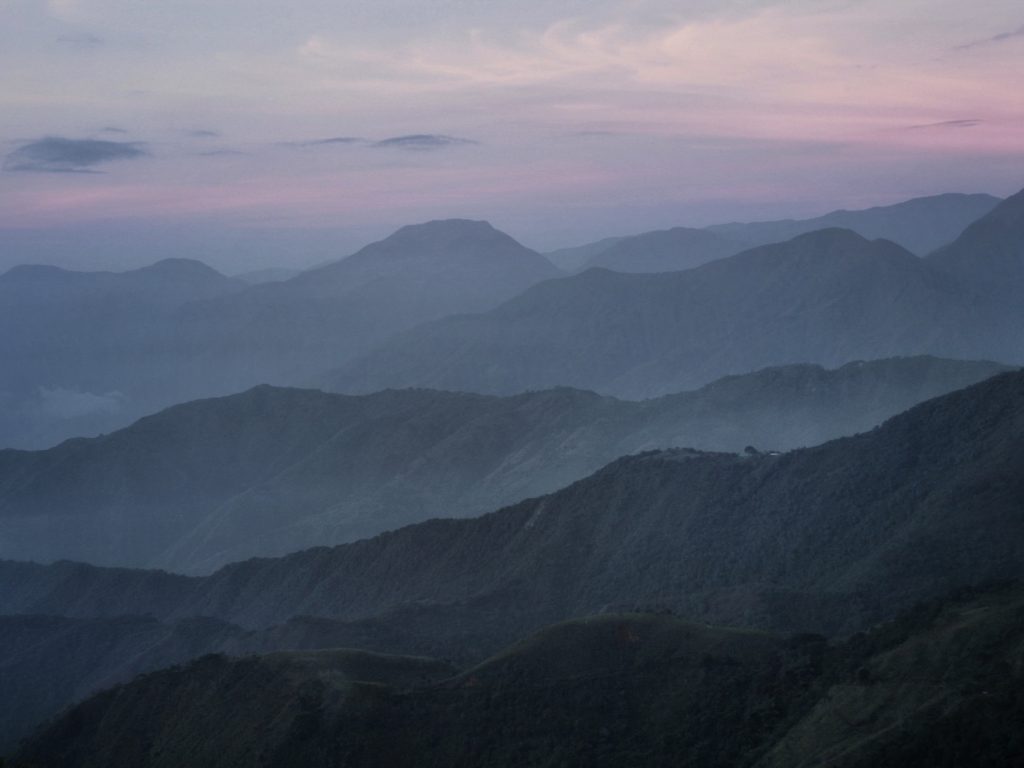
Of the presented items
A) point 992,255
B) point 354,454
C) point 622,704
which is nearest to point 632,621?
point 622,704

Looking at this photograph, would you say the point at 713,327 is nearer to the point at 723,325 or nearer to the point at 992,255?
the point at 723,325

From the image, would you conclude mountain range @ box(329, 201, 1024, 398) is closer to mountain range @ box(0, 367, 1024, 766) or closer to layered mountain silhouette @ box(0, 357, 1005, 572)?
layered mountain silhouette @ box(0, 357, 1005, 572)

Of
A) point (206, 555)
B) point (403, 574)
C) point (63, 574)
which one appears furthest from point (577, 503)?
point (206, 555)

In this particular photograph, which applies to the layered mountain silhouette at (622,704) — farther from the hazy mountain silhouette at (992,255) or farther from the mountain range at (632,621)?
the hazy mountain silhouette at (992,255)

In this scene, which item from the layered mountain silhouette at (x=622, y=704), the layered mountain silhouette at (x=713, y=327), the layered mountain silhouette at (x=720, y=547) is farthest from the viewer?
the layered mountain silhouette at (x=713, y=327)

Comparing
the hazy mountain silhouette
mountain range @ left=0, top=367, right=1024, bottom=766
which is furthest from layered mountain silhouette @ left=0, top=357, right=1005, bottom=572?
the hazy mountain silhouette

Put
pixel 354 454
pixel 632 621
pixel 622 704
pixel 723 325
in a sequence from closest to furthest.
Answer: pixel 622 704 → pixel 632 621 → pixel 354 454 → pixel 723 325

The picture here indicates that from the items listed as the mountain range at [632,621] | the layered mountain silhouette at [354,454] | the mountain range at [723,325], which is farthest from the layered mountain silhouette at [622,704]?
the mountain range at [723,325]
